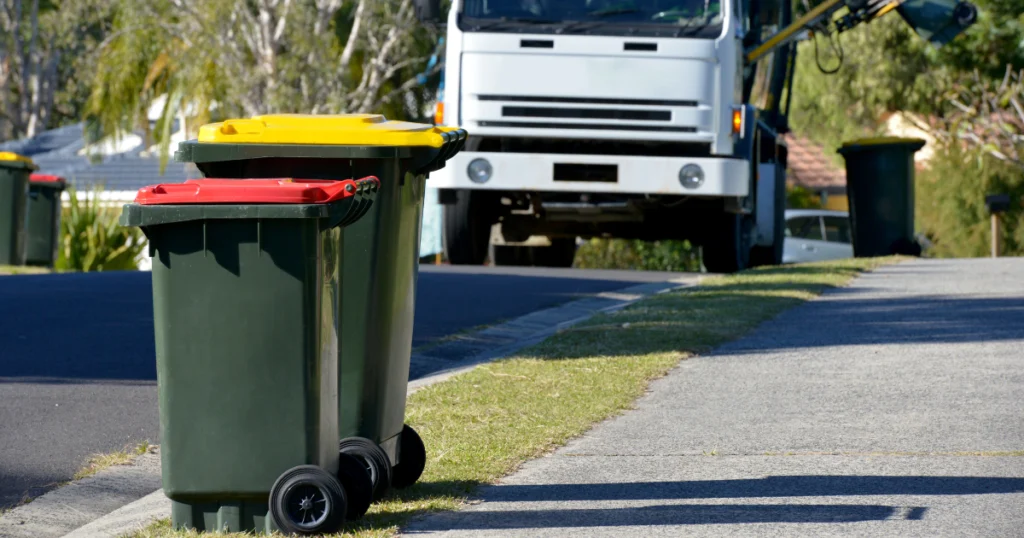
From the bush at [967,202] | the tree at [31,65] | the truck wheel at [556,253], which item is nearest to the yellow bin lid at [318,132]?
the truck wheel at [556,253]

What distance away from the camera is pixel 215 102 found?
85.9 feet

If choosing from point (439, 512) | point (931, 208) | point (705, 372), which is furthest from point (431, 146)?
point (931, 208)

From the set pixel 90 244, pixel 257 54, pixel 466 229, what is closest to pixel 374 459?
pixel 466 229

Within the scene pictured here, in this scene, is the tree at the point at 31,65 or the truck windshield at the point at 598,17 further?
the tree at the point at 31,65

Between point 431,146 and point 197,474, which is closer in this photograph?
point 197,474

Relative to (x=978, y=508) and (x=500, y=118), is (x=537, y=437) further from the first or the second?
Answer: (x=500, y=118)

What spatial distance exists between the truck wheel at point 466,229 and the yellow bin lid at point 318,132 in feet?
30.4

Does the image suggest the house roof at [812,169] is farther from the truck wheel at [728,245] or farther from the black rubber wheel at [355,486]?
the black rubber wheel at [355,486]

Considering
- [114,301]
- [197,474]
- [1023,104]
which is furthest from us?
[1023,104]

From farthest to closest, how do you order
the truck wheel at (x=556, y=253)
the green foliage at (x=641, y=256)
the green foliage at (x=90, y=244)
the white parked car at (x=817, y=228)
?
the green foliage at (x=641, y=256) → the white parked car at (x=817, y=228) → the truck wheel at (x=556, y=253) → the green foliage at (x=90, y=244)

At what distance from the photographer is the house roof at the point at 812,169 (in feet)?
138

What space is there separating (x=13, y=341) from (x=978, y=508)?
525cm

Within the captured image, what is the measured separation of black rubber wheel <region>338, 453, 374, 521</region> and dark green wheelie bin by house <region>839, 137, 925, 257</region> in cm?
1291

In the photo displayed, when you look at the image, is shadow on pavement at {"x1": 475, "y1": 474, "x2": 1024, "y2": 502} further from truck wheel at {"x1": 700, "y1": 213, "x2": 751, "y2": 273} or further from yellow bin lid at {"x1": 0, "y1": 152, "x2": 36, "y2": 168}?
yellow bin lid at {"x1": 0, "y1": 152, "x2": 36, "y2": 168}
